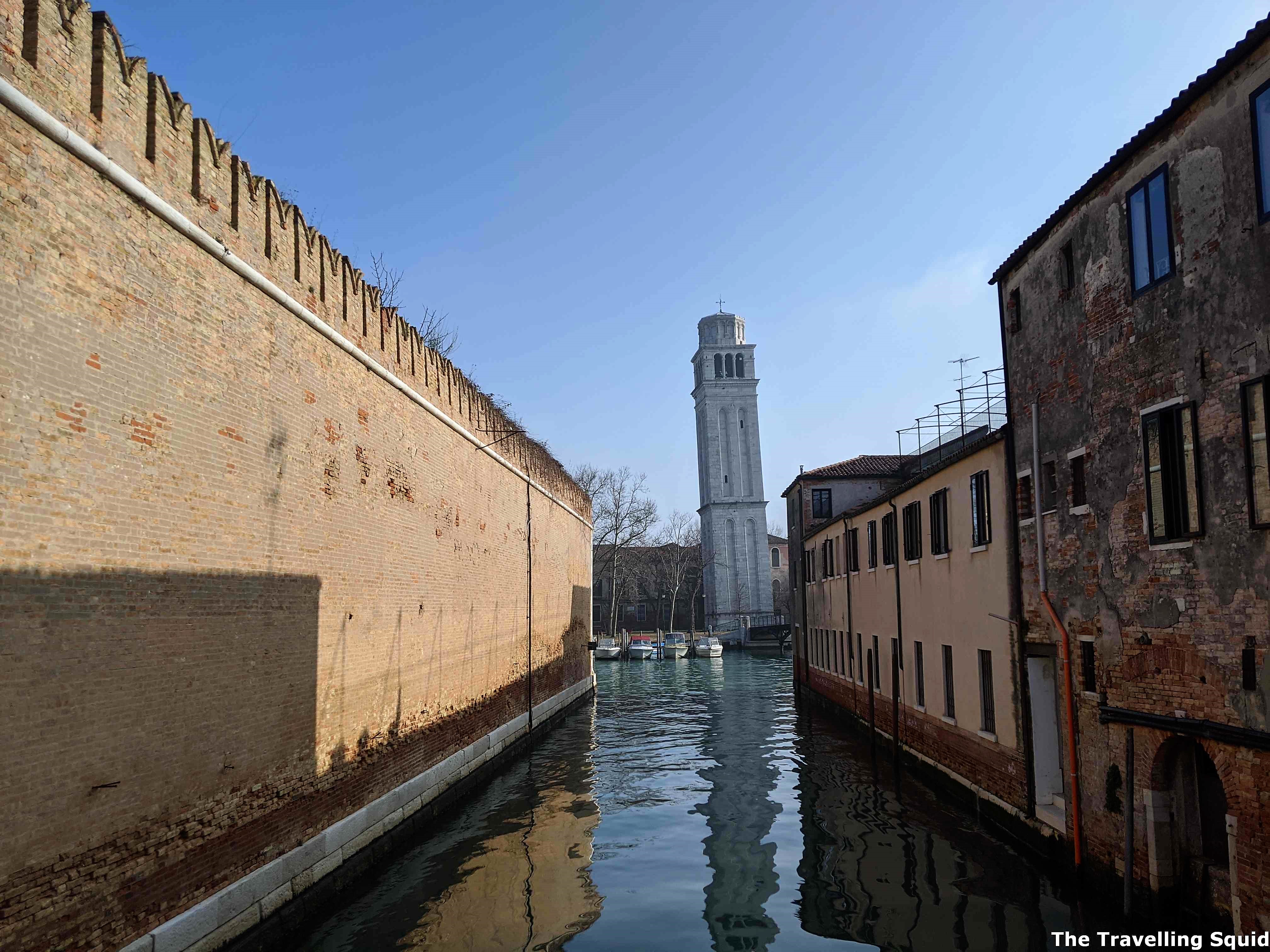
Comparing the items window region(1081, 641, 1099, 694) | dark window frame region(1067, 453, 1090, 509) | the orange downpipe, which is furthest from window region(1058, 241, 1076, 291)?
window region(1081, 641, 1099, 694)

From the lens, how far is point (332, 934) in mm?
8648

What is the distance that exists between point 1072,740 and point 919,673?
6.43 metres

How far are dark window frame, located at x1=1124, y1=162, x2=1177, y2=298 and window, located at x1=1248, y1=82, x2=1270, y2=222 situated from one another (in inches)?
40.5

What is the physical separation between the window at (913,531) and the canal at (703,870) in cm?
395

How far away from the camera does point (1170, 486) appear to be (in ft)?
27.1

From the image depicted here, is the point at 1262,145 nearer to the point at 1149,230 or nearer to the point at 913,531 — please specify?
the point at 1149,230

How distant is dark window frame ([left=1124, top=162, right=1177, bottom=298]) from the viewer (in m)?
8.20

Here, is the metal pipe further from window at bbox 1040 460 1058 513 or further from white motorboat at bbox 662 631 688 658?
white motorboat at bbox 662 631 688 658

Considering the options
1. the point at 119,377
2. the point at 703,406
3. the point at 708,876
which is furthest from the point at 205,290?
the point at 703,406

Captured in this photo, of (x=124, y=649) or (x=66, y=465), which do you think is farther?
(x=124, y=649)

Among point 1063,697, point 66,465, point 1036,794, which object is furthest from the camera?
point 1036,794

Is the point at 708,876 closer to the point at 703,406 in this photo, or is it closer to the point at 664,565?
the point at 664,565

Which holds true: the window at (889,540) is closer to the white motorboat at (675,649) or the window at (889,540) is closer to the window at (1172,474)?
the window at (1172,474)

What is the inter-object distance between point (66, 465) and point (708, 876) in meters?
7.95
